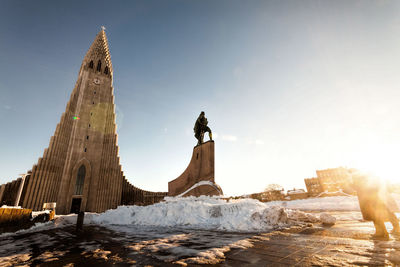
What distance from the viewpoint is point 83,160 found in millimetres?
23812

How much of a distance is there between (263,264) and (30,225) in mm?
11262

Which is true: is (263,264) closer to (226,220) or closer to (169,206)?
(226,220)

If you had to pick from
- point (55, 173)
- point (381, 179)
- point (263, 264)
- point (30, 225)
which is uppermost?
point (55, 173)

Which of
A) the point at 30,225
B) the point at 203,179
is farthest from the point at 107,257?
the point at 203,179

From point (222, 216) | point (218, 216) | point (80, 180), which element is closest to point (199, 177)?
point (218, 216)

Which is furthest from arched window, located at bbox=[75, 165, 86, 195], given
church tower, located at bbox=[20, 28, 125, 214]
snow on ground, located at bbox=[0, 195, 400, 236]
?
snow on ground, located at bbox=[0, 195, 400, 236]

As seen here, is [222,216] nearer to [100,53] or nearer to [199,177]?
[199,177]

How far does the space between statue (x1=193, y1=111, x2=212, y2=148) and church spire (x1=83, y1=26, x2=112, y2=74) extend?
23256 mm

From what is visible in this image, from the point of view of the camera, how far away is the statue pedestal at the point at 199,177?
1288cm

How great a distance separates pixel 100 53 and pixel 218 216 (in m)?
34.8

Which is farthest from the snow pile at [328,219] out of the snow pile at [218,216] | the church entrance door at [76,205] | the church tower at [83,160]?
the church entrance door at [76,205]

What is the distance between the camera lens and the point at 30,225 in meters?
8.52

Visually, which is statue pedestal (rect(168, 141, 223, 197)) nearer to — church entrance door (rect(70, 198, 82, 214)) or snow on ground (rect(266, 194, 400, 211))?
snow on ground (rect(266, 194, 400, 211))

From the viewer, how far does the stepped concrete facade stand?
68.5 ft
